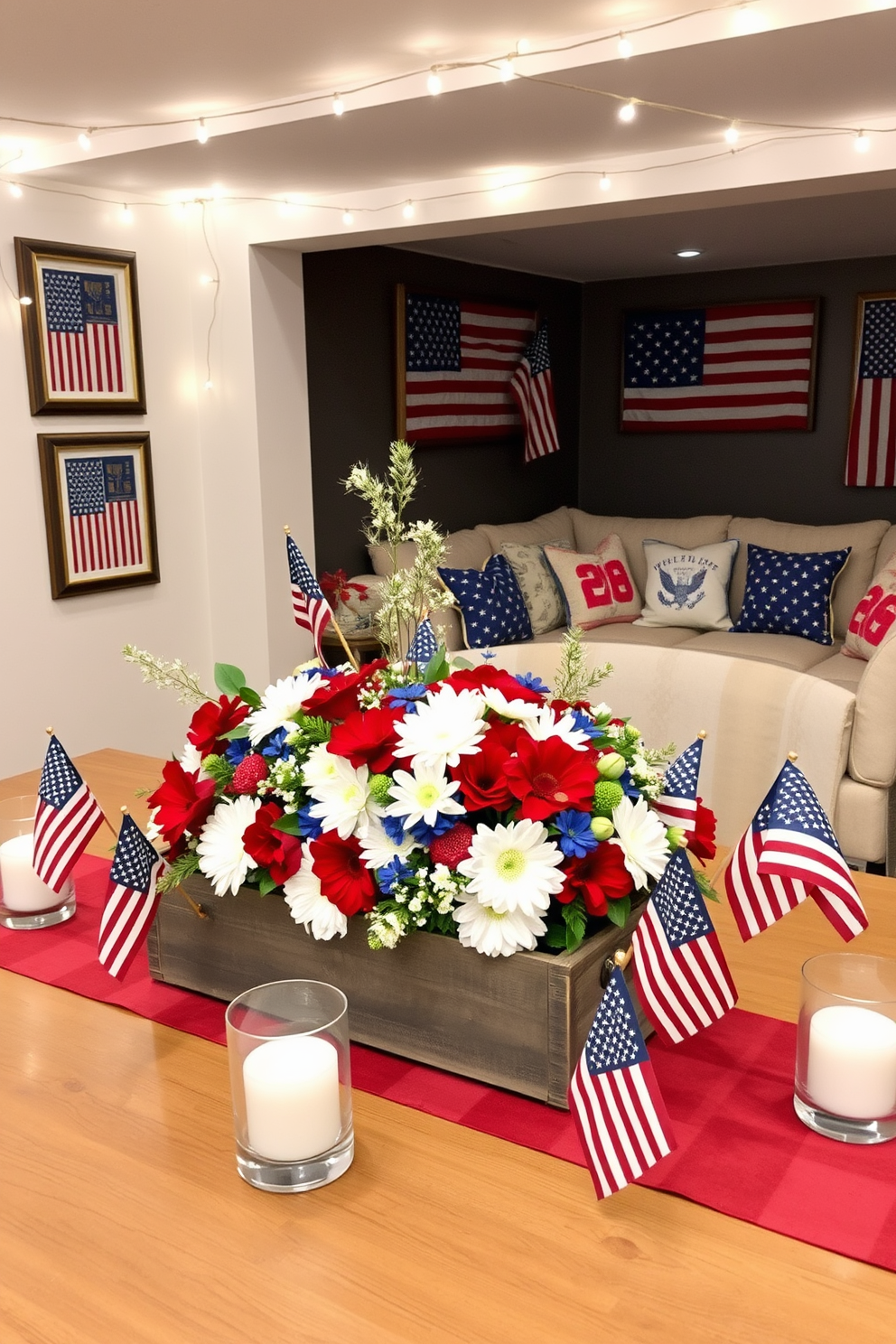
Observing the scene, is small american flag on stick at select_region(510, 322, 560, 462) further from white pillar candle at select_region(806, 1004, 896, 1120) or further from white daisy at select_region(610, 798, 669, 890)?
white pillar candle at select_region(806, 1004, 896, 1120)

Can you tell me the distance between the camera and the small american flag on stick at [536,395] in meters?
6.12

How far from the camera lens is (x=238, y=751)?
4.34ft

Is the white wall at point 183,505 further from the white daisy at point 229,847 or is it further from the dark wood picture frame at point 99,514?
the white daisy at point 229,847

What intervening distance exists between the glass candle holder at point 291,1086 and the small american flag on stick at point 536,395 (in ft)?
17.6

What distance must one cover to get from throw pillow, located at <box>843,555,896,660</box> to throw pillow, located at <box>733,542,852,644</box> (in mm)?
320

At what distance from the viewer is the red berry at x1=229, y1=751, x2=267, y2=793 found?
1257 millimetres

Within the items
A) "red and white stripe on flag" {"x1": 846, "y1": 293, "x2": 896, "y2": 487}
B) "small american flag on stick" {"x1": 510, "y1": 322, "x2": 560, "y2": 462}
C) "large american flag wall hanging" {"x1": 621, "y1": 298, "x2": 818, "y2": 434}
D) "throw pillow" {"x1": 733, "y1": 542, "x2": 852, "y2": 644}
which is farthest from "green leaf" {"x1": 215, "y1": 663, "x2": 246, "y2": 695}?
"large american flag wall hanging" {"x1": 621, "y1": 298, "x2": 818, "y2": 434}

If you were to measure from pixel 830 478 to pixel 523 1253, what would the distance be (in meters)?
5.85

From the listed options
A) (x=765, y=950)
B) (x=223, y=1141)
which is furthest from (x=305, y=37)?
(x=223, y=1141)

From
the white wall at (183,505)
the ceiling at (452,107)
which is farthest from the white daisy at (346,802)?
the white wall at (183,505)

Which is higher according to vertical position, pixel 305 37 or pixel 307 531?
pixel 305 37

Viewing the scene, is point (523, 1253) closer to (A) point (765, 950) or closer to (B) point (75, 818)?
(A) point (765, 950)

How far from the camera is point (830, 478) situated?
20.4 feet

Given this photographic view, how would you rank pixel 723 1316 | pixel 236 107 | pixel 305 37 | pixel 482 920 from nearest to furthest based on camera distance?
pixel 723 1316, pixel 482 920, pixel 305 37, pixel 236 107
